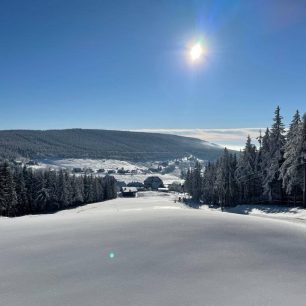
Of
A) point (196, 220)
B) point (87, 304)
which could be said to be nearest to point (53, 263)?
point (87, 304)

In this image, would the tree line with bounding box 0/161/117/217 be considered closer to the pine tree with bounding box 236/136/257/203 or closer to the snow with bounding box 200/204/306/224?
the snow with bounding box 200/204/306/224

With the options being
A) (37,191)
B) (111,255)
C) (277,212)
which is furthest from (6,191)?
(111,255)

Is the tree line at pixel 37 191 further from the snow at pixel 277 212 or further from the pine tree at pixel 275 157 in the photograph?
the pine tree at pixel 275 157

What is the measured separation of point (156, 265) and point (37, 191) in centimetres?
7187

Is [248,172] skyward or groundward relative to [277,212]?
skyward

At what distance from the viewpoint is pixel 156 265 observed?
9453mm

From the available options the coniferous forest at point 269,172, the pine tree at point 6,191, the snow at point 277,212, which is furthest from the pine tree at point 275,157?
the pine tree at point 6,191

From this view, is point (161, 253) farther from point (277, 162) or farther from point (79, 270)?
point (277, 162)

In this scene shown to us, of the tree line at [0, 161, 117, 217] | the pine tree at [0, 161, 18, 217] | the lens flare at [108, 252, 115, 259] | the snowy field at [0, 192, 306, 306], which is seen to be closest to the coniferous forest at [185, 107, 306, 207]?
the tree line at [0, 161, 117, 217]

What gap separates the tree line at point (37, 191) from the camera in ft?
201

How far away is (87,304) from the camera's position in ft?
23.7

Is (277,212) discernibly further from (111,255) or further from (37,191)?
(37,191)

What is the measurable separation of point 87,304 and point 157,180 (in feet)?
621

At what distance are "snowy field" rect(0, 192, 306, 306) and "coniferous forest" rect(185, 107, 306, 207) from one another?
118 ft
